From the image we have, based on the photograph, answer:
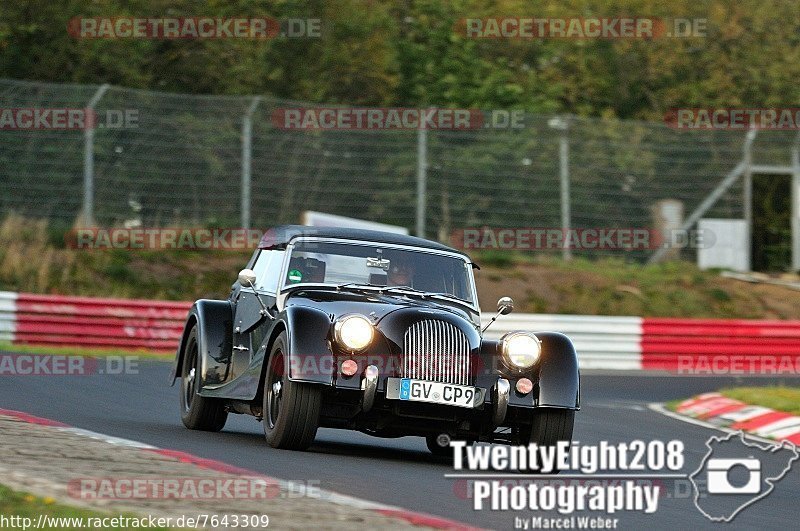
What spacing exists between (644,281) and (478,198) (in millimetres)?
3957

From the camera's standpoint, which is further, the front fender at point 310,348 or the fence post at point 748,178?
the fence post at point 748,178

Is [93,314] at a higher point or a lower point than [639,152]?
lower

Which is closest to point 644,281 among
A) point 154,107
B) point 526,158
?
point 526,158

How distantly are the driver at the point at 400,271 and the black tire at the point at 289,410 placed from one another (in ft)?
3.77

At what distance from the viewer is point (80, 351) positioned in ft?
67.0

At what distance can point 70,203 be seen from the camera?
23.7 m

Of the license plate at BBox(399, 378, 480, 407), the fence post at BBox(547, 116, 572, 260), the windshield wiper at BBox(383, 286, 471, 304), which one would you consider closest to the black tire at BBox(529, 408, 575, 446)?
the license plate at BBox(399, 378, 480, 407)

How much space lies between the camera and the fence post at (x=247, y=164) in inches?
969

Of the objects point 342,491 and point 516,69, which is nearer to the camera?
point 342,491

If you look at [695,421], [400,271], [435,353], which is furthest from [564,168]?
[435,353]

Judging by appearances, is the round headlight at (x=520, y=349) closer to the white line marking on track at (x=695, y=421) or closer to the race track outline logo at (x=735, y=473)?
the race track outline logo at (x=735, y=473)

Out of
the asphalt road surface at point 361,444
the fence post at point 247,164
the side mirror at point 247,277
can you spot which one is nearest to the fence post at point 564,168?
the fence post at point 247,164

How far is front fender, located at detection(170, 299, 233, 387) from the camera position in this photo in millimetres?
11195

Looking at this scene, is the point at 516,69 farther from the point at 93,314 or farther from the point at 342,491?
the point at 342,491
